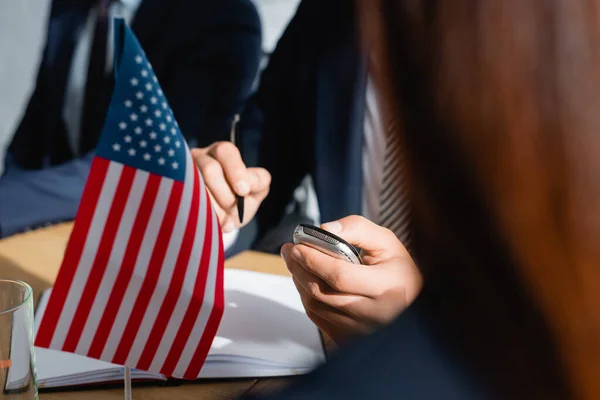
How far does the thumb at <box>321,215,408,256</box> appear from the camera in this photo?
1.83 feet

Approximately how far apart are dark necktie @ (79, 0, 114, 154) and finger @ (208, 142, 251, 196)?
0.80 metres

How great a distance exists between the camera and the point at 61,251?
2.84ft

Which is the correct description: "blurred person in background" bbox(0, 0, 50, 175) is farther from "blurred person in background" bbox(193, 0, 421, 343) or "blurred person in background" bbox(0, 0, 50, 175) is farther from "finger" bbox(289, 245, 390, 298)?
"finger" bbox(289, 245, 390, 298)

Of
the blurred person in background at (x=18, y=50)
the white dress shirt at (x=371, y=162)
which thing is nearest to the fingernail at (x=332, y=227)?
the white dress shirt at (x=371, y=162)

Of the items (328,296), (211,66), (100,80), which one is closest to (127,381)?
(328,296)

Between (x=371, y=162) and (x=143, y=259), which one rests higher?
(x=143, y=259)

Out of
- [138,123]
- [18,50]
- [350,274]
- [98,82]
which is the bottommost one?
[18,50]

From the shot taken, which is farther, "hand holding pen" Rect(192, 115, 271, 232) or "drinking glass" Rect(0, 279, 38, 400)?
"hand holding pen" Rect(192, 115, 271, 232)

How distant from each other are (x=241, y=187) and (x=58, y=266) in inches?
11.7

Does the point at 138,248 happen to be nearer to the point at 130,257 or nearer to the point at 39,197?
the point at 130,257

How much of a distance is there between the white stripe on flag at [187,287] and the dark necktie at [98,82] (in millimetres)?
1083

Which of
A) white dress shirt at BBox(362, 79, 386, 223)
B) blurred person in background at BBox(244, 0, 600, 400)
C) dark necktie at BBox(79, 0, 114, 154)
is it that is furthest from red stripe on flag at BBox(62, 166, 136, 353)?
dark necktie at BBox(79, 0, 114, 154)

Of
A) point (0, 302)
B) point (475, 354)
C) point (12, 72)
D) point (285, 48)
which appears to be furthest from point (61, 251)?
point (12, 72)

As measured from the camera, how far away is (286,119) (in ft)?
3.93
